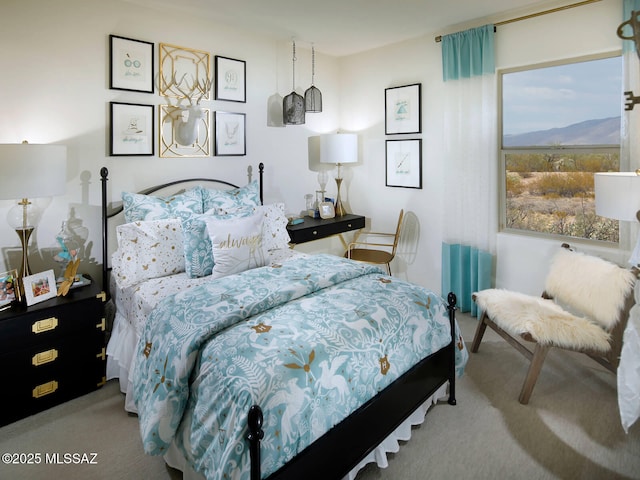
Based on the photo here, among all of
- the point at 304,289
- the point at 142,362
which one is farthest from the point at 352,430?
the point at 142,362

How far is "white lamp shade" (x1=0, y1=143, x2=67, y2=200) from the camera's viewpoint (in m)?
2.29

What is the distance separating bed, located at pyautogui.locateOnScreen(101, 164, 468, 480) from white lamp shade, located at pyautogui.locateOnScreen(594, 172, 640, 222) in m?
1.05

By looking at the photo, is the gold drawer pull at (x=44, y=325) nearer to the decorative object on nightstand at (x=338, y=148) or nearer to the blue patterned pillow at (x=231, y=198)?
the blue patterned pillow at (x=231, y=198)

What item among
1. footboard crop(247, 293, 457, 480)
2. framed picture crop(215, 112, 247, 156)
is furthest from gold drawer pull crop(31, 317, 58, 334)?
framed picture crop(215, 112, 247, 156)

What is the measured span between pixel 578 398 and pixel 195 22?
153 inches

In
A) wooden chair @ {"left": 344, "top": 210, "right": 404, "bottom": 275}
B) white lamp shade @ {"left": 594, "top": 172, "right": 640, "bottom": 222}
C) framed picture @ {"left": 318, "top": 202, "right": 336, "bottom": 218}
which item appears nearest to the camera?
white lamp shade @ {"left": 594, "top": 172, "right": 640, "bottom": 222}

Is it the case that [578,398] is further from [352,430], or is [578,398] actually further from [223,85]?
[223,85]

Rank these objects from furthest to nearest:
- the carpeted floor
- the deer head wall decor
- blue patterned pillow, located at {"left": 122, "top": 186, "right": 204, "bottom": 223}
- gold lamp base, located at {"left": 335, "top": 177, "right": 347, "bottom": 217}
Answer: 1. gold lamp base, located at {"left": 335, "top": 177, "right": 347, "bottom": 217}
2. the deer head wall decor
3. blue patterned pillow, located at {"left": 122, "top": 186, "right": 204, "bottom": 223}
4. the carpeted floor

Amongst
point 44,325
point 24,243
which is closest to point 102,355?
point 44,325

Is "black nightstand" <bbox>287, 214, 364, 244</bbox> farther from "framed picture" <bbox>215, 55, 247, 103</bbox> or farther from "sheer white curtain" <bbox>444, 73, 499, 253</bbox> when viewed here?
"framed picture" <bbox>215, 55, 247, 103</bbox>

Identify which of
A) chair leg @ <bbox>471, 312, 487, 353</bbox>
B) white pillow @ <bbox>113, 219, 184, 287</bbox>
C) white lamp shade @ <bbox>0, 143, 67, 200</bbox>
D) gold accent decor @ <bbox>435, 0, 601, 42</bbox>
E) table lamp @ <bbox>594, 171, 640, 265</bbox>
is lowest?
chair leg @ <bbox>471, 312, 487, 353</bbox>

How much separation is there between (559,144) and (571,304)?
51.6 inches

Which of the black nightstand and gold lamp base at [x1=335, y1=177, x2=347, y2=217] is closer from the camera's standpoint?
the black nightstand

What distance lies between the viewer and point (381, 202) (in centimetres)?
453
